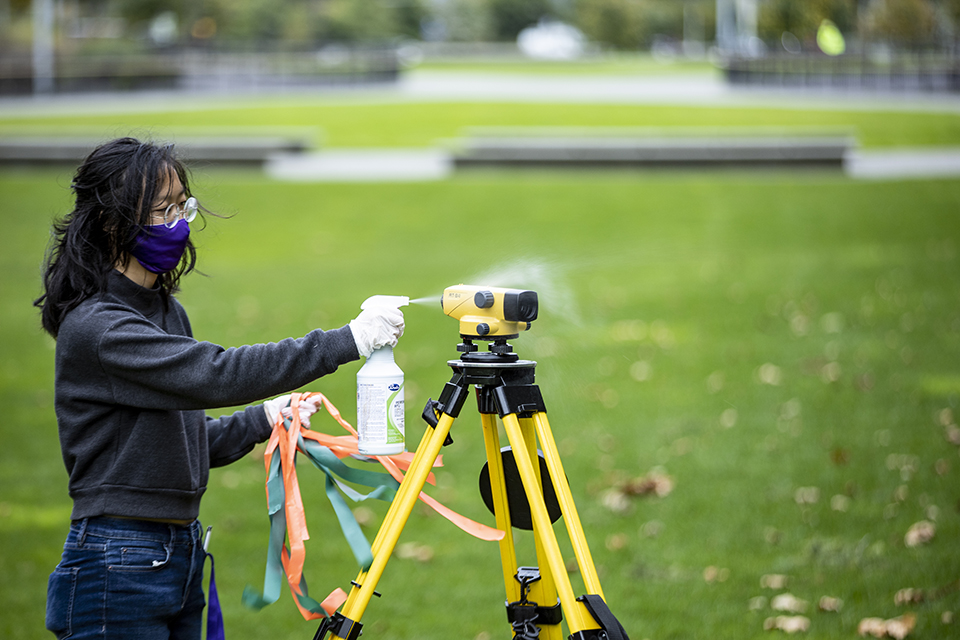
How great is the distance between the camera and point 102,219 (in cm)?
A: 276

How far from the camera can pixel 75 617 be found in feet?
8.59

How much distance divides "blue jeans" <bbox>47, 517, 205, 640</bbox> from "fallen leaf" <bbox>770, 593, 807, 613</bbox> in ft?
9.61

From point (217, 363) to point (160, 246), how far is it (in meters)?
0.46

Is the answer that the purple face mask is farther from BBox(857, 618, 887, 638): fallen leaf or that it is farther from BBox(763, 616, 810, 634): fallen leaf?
BBox(857, 618, 887, 638): fallen leaf

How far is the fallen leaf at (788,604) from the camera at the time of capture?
446cm

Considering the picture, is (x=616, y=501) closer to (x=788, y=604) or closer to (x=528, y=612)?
(x=788, y=604)

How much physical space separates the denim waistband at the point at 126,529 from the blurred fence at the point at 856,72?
31534 mm

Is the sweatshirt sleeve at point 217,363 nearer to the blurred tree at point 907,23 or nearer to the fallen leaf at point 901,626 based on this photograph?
the fallen leaf at point 901,626

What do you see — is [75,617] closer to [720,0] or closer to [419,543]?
[419,543]

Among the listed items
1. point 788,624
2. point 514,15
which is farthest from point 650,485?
point 514,15

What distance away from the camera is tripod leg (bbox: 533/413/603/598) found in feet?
8.41

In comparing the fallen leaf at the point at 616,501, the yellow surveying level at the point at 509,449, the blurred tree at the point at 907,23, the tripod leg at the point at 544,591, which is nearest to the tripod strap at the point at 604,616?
the yellow surveying level at the point at 509,449

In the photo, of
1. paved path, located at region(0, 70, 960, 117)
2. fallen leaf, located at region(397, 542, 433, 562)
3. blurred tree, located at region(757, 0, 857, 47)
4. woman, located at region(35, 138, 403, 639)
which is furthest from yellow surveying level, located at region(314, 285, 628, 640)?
blurred tree, located at region(757, 0, 857, 47)

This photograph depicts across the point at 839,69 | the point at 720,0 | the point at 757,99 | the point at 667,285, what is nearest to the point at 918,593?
the point at 667,285
